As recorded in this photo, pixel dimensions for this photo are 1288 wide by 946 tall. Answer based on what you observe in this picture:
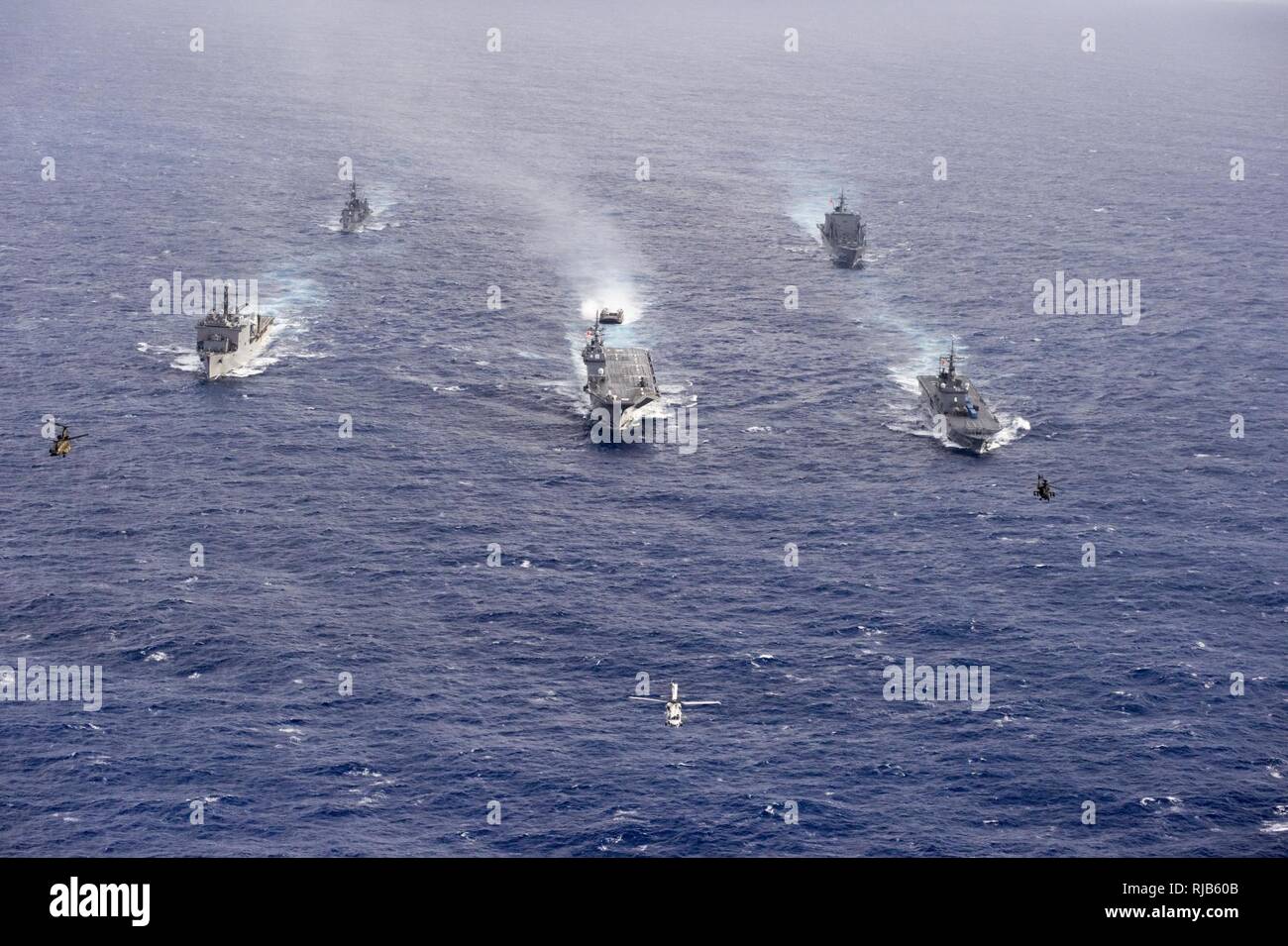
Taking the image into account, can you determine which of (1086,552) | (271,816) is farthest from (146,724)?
(1086,552)

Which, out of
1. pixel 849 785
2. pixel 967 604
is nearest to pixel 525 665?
pixel 849 785
